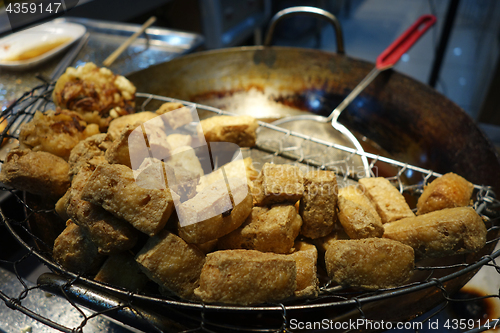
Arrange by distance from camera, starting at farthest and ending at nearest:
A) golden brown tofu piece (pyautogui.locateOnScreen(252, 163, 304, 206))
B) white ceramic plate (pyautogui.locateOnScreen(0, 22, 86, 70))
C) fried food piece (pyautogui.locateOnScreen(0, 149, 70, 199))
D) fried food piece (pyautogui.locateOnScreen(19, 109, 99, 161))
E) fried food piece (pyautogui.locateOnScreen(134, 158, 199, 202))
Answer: white ceramic plate (pyautogui.locateOnScreen(0, 22, 86, 70))
fried food piece (pyautogui.locateOnScreen(19, 109, 99, 161))
fried food piece (pyautogui.locateOnScreen(0, 149, 70, 199))
golden brown tofu piece (pyautogui.locateOnScreen(252, 163, 304, 206))
fried food piece (pyautogui.locateOnScreen(134, 158, 199, 202))

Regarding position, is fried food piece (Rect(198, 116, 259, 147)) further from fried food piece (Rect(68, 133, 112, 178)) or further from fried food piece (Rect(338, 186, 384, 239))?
fried food piece (Rect(338, 186, 384, 239))

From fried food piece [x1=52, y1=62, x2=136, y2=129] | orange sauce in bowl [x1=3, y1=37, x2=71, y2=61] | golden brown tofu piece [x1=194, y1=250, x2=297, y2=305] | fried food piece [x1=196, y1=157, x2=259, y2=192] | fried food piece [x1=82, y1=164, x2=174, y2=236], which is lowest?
golden brown tofu piece [x1=194, y1=250, x2=297, y2=305]

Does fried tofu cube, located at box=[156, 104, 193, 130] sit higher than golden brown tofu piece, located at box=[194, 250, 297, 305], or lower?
Result: higher

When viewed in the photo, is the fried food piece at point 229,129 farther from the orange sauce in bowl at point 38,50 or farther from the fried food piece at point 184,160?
the orange sauce in bowl at point 38,50

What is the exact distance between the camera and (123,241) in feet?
3.47

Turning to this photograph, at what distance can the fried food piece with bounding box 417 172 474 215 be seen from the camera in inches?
51.9

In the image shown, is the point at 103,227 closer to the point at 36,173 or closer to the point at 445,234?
the point at 36,173

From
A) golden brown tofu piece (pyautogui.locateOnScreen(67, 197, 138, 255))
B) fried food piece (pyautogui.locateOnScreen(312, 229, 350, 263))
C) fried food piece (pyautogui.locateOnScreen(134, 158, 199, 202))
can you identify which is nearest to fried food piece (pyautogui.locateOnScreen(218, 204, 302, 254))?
fried food piece (pyautogui.locateOnScreen(312, 229, 350, 263))

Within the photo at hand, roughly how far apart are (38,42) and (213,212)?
310 cm

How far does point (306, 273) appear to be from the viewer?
106 centimetres

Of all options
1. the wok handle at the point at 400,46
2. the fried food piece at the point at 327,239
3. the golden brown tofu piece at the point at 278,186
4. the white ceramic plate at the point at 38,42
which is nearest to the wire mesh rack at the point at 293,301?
the fried food piece at the point at 327,239

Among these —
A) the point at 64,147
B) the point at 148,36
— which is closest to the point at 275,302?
the point at 64,147

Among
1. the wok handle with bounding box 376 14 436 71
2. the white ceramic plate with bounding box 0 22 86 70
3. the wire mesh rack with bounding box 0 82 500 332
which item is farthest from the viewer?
the white ceramic plate with bounding box 0 22 86 70

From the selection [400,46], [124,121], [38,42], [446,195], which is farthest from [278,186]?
[38,42]
